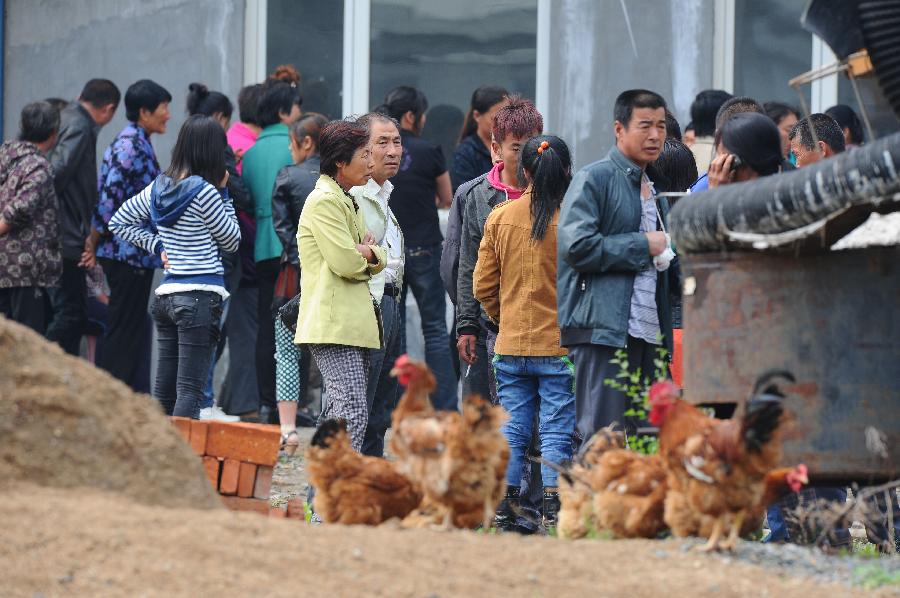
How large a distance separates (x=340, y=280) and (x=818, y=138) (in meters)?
2.91

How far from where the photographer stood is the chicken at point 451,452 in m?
6.32

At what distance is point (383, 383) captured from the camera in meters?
9.11

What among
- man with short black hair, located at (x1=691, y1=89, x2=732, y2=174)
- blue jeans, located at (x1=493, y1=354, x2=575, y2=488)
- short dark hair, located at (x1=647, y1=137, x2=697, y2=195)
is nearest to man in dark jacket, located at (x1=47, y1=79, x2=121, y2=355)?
man with short black hair, located at (x1=691, y1=89, x2=732, y2=174)

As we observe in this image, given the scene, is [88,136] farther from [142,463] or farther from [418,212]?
[142,463]

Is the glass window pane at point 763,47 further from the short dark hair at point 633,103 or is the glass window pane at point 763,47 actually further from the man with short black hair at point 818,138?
the short dark hair at point 633,103

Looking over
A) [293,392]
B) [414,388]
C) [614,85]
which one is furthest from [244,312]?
[414,388]

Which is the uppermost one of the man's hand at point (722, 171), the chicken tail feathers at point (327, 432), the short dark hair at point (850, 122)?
the short dark hair at point (850, 122)

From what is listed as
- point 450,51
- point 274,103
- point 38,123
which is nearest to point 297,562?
point 38,123

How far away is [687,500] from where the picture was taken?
616cm

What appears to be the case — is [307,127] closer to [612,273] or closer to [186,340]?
[186,340]

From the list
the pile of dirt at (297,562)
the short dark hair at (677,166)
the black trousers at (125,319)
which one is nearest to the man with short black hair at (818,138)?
the short dark hair at (677,166)

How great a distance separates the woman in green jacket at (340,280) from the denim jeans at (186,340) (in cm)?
142

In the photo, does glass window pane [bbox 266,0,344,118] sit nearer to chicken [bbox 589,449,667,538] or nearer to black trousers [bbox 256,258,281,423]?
black trousers [bbox 256,258,281,423]

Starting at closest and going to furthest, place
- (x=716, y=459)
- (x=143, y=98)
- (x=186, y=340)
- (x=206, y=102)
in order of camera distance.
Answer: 1. (x=716, y=459)
2. (x=186, y=340)
3. (x=143, y=98)
4. (x=206, y=102)
